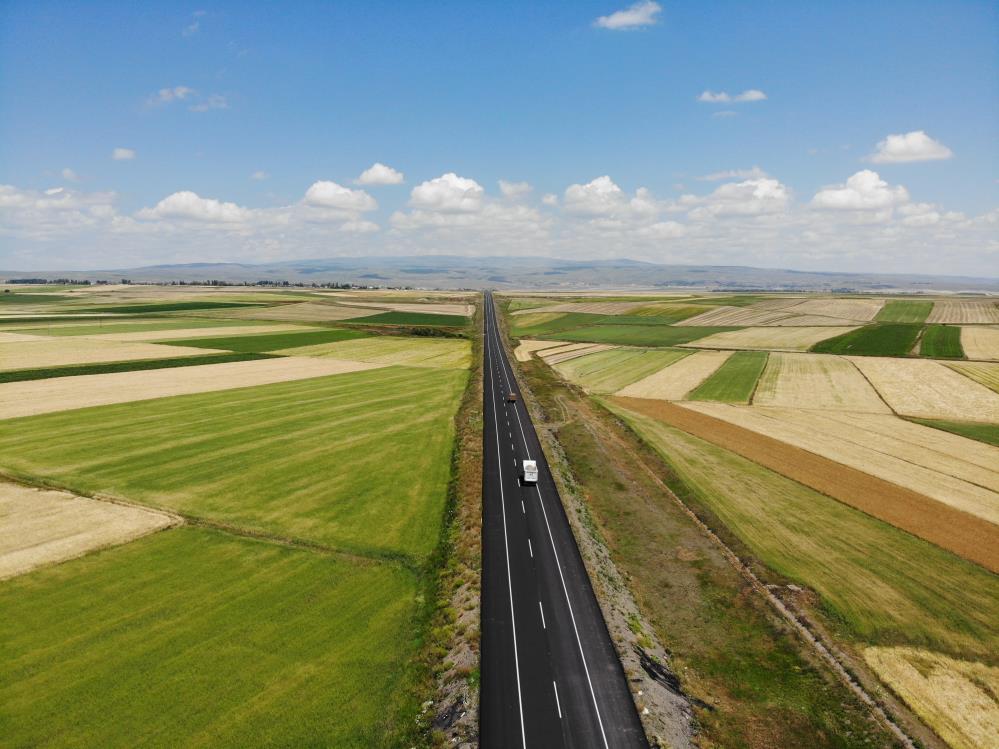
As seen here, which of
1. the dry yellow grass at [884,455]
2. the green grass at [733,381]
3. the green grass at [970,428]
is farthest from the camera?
the green grass at [733,381]

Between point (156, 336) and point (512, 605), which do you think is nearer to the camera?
point (512, 605)

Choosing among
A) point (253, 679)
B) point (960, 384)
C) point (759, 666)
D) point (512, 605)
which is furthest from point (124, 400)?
point (960, 384)

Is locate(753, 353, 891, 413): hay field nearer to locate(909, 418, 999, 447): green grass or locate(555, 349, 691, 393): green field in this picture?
locate(909, 418, 999, 447): green grass

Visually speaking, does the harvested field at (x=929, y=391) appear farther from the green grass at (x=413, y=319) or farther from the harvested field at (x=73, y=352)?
the harvested field at (x=73, y=352)

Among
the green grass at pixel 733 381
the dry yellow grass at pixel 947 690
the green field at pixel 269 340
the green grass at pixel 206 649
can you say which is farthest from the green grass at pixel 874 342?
the green field at pixel 269 340

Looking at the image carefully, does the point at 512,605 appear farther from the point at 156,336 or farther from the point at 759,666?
the point at 156,336

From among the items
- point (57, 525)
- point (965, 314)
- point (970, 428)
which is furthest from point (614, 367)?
point (965, 314)
